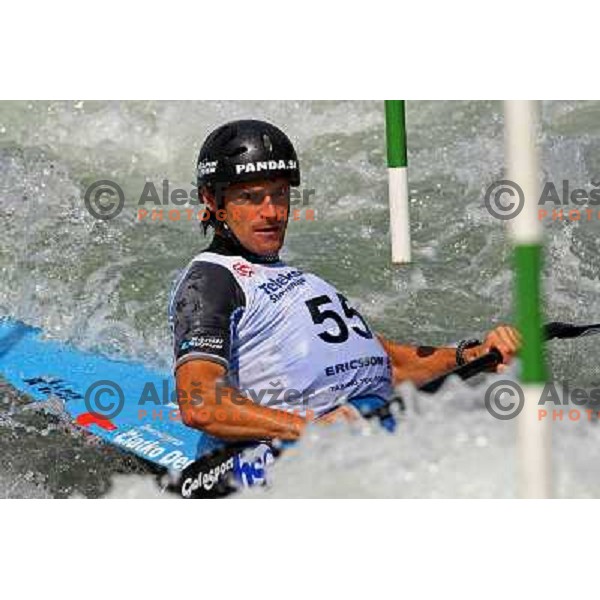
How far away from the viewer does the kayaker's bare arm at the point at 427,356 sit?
12.2 feet

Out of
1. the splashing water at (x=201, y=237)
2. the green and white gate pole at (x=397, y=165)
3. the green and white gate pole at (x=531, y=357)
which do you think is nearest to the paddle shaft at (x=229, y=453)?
the splashing water at (x=201, y=237)

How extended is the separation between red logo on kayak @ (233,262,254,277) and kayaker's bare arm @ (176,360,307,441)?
274 mm

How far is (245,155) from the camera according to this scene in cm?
346

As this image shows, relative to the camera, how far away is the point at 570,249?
4.09 metres

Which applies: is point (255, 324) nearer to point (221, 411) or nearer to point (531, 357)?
point (221, 411)

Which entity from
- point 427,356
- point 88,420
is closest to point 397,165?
point 427,356

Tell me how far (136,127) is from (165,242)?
49 centimetres

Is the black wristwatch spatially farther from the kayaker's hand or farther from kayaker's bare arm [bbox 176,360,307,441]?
kayaker's bare arm [bbox 176,360,307,441]

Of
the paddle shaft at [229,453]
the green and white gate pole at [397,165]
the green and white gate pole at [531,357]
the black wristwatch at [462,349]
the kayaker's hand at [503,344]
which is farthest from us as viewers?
the green and white gate pole at [397,165]

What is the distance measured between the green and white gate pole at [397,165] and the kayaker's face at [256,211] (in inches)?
18.6

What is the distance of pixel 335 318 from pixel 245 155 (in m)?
0.48

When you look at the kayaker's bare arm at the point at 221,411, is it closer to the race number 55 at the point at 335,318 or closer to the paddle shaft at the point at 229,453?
the paddle shaft at the point at 229,453

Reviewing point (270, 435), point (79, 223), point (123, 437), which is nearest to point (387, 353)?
point (270, 435)

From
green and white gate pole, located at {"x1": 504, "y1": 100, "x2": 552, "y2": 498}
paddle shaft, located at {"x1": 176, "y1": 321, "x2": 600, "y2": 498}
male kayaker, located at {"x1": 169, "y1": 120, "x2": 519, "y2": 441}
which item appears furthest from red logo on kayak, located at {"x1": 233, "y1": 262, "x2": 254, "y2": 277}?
green and white gate pole, located at {"x1": 504, "y1": 100, "x2": 552, "y2": 498}
